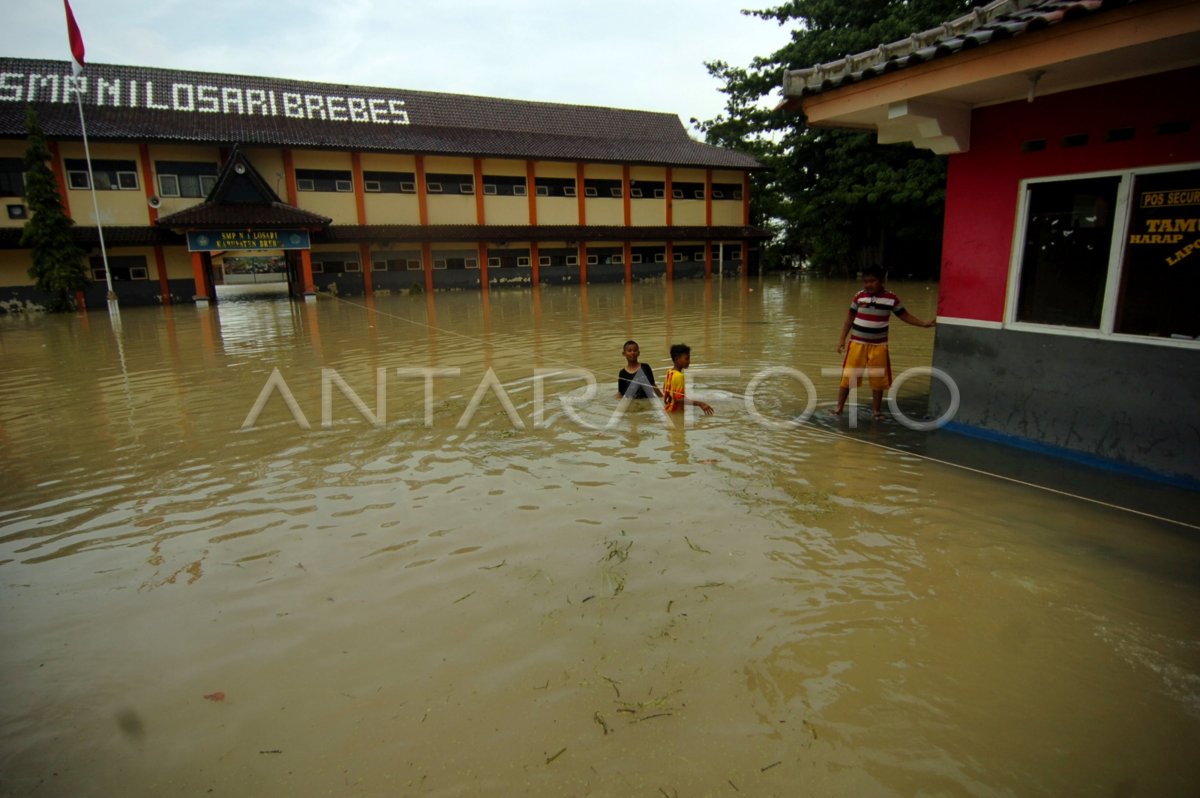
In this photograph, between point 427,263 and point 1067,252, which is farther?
point 427,263

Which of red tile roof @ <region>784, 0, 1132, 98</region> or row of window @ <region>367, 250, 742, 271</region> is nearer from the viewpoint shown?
red tile roof @ <region>784, 0, 1132, 98</region>

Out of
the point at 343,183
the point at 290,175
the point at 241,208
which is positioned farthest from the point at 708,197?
the point at 241,208

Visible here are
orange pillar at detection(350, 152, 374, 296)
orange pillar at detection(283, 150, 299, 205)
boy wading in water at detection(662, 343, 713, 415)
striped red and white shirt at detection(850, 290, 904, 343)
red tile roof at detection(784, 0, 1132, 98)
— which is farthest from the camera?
orange pillar at detection(350, 152, 374, 296)

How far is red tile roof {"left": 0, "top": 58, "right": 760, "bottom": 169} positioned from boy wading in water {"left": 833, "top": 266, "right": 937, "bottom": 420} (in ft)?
91.4

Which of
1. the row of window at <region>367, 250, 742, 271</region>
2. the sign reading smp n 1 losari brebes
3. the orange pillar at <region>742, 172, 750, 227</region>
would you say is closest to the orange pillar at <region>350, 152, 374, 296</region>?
the row of window at <region>367, 250, 742, 271</region>

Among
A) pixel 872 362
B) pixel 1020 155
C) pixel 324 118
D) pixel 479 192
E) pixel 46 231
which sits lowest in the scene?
pixel 872 362

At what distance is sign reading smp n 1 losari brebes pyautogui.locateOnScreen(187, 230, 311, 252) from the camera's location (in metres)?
25.5

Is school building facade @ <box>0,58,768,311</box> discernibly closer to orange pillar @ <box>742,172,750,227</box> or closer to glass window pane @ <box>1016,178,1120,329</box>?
orange pillar @ <box>742,172,750,227</box>

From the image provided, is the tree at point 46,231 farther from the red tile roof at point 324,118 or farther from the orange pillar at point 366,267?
the orange pillar at point 366,267

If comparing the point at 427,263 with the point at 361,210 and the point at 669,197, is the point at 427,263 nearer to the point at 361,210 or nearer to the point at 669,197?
the point at 361,210

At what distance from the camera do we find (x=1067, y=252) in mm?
5898

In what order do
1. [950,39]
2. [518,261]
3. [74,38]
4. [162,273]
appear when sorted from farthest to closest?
1. [518,261]
2. [162,273]
3. [74,38]
4. [950,39]

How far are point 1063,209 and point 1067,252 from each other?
39 cm

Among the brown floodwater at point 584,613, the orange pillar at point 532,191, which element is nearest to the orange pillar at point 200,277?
the orange pillar at point 532,191
